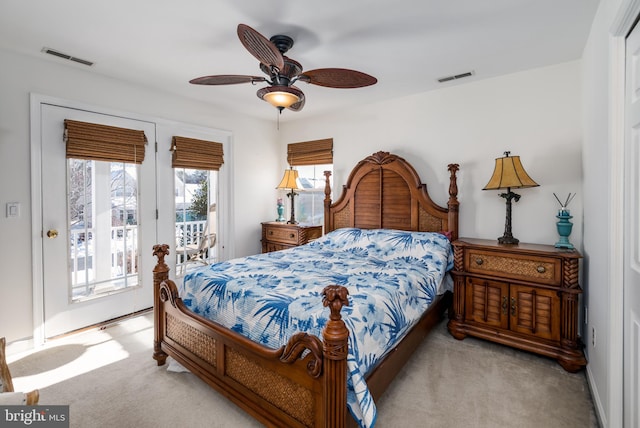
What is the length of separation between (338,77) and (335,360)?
1.86m

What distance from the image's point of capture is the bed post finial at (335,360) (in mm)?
1307

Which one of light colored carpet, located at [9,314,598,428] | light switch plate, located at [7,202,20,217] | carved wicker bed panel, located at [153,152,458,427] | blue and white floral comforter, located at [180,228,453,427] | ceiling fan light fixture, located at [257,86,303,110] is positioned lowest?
light colored carpet, located at [9,314,598,428]

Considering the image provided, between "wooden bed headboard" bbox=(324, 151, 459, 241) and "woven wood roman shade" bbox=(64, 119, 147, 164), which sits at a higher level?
"woven wood roman shade" bbox=(64, 119, 147, 164)

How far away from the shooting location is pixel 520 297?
256 centimetres

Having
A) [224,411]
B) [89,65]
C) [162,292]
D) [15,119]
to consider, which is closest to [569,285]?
[224,411]

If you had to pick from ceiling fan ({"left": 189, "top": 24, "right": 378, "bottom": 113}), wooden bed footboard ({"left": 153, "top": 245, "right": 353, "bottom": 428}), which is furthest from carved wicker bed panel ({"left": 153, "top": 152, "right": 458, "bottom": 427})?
ceiling fan ({"left": 189, "top": 24, "right": 378, "bottom": 113})

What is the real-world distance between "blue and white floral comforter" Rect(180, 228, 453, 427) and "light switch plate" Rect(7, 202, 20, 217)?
167cm

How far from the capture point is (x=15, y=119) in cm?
264

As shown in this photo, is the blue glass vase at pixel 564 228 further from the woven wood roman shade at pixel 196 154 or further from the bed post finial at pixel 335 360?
the woven wood roman shade at pixel 196 154

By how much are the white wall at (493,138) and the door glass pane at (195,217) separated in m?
2.11

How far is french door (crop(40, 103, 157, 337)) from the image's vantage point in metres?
2.85

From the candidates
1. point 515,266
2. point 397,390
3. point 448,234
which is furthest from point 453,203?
point 397,390

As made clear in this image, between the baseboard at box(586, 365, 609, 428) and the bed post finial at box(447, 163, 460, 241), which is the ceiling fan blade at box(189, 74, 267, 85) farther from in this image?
the baseboard at box(586, 365, 609, 428)

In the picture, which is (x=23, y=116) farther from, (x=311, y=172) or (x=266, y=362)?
(x=311, y=172)
